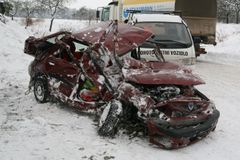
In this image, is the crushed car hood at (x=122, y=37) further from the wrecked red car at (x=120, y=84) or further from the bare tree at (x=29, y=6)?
the bare tree at (x=29, y=6)

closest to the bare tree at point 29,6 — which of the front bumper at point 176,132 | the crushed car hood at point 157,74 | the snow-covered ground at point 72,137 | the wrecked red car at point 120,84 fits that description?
the snow-covered ground at point 72,137

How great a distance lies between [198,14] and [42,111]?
13.3 metres

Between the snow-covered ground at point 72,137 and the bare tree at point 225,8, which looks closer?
the snow-covered ground at point 72,137

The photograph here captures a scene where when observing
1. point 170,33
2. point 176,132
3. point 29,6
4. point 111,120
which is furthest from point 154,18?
point 29,6

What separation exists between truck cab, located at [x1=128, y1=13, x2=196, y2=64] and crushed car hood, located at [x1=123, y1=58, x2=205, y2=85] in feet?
10.6

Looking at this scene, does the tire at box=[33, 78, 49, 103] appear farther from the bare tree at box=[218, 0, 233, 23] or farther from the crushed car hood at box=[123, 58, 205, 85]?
the bare tree at box=[218, 0, 233, 23]

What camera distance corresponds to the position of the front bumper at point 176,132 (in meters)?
5.69

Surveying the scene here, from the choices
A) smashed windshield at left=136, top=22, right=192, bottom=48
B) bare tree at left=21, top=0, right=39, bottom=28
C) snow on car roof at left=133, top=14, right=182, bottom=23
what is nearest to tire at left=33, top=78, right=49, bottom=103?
smashed windshield at left=136, top=22, right=192, bottom=48

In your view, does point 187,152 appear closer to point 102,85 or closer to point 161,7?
point 102,85

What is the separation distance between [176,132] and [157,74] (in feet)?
3.49

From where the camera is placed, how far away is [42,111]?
25.7 ft

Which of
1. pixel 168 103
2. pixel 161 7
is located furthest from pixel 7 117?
pixel 161 7

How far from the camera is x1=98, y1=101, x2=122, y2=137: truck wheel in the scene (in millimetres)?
6207

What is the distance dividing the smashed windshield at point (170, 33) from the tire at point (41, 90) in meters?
3.98
